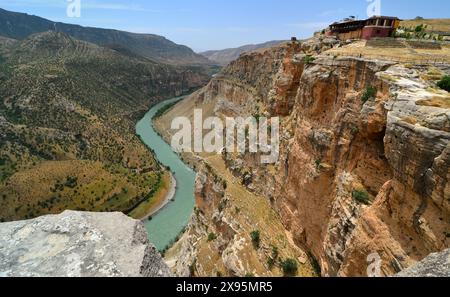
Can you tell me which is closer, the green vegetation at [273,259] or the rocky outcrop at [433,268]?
the rocky outcrop at [433,268]

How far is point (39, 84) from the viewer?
352 feet

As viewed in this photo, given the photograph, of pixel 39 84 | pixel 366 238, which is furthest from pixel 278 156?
pixel 39 84

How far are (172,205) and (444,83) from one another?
66.5m

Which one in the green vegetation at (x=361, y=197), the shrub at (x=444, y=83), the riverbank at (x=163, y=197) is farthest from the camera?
the riverbank at (x=163, y=197)

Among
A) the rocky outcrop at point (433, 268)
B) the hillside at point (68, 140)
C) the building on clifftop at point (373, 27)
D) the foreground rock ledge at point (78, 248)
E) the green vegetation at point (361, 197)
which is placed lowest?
the hillside at point (68, 140)

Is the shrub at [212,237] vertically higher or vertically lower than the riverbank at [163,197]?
higher

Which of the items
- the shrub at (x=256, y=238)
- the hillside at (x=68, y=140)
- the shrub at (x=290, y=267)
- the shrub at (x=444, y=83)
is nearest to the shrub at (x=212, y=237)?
A: the shrub at (x=256, y=238)

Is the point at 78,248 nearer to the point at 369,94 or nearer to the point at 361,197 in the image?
the point at 361,197

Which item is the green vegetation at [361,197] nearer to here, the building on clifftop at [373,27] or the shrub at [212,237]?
the building on clifftop at [373,27]

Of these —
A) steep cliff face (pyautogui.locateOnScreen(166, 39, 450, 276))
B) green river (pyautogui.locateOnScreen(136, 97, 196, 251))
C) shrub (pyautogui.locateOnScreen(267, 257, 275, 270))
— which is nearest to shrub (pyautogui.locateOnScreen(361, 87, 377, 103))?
steep cliff face (pyautogui.locateOnScreen(166, 39, 450, 276))

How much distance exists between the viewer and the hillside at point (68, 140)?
68.4 m

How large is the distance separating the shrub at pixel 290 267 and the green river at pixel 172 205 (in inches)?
1408

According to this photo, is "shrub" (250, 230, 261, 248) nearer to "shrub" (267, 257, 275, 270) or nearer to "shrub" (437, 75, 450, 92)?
"shrub" (267, 257, 275, 270)

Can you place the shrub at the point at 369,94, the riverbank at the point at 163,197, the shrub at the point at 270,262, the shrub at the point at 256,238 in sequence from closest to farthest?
1. the shrub at the point at 369,94
2. the shrub at the point at 270,262
3. the shrub at the point at 256,238
4. the riverbank at the point at 163,197
